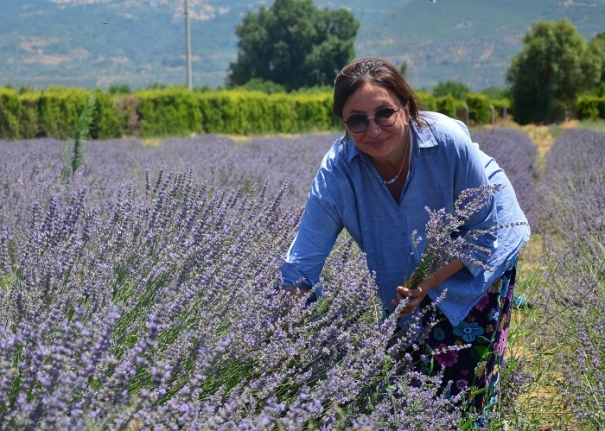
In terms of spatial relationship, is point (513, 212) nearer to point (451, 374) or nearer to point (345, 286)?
point (451, 374)

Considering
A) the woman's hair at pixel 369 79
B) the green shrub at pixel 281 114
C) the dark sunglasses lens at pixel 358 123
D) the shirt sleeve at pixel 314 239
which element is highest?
the woman's hair at pixel 369 79

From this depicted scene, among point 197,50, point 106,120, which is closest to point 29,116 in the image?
point 106,120

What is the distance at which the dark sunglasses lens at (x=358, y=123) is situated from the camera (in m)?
2.19

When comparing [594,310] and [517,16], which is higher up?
[517,16]

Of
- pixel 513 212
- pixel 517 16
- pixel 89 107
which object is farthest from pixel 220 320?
pixel 517 16

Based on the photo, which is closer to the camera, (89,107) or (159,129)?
(89,107)

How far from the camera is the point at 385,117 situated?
7.18ft

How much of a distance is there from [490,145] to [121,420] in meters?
9.14

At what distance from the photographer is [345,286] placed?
6.70ft

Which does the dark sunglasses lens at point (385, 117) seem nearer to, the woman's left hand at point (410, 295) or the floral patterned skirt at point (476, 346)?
the woman's left hand at point (410, 295)

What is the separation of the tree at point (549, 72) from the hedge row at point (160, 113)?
5.46 metres

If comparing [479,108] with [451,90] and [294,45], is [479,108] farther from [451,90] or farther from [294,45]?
[294,45]

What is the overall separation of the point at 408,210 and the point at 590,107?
3235 cm

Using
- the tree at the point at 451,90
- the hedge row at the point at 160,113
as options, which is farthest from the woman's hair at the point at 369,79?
the tree at the point at 451,90
